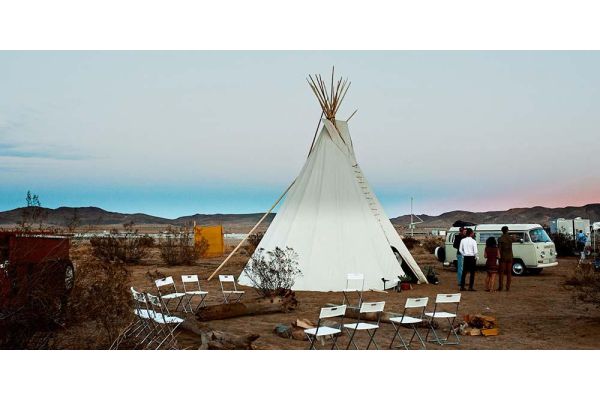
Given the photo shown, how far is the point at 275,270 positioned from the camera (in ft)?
38.8

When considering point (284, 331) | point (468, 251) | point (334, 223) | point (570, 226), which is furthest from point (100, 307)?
point (570, 226)

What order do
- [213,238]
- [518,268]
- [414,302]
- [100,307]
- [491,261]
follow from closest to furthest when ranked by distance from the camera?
[414,302]
[100,307]
[491,261]
[518,268]
[213,238]

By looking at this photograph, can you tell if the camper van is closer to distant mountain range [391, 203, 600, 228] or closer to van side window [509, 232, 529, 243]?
van side window [509, 232, 529, 243]

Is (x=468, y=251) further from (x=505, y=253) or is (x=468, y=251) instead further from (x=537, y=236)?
(x=537, y=236)

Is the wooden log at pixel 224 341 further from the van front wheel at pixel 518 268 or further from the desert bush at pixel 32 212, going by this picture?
the van front wheel at pixel 518 268

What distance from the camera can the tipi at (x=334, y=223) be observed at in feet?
42.0

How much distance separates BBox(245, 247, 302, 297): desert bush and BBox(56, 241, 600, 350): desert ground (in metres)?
0.45

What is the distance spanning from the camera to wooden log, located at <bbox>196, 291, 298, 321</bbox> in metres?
8.94

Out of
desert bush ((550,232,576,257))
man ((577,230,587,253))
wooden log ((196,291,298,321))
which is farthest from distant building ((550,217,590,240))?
wooden log ((196,291,298,321))

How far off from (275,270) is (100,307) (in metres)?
5.12

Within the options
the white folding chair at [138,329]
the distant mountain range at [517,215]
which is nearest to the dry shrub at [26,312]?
the white folding chair at [138,329]

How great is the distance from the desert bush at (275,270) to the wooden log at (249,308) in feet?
2.75

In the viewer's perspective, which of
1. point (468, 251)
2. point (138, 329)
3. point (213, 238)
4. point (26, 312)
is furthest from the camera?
point (213, 238)
